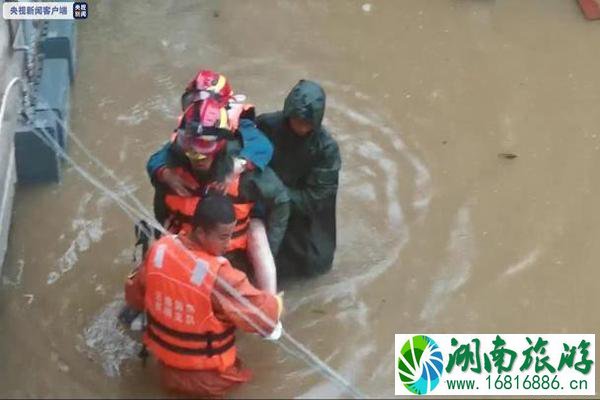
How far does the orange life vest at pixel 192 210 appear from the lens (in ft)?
13.9

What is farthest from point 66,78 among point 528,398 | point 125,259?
point 528,398

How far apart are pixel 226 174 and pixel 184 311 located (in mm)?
636

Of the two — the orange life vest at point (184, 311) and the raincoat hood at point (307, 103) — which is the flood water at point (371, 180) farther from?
the raincoat hood at point (307, 103)

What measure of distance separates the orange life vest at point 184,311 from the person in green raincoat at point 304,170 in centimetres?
89

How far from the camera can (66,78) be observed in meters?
6.26

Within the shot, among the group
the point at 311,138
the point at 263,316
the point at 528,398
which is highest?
the point at 311,138

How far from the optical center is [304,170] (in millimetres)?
4738

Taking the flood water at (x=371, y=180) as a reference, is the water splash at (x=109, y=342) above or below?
below

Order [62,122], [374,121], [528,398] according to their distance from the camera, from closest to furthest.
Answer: [528,398]
[62,122]
[374,121]

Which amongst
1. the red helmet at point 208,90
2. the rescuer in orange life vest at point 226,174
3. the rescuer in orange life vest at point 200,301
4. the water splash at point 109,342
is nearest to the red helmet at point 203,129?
the rescuer in orange life vest at point 226,174

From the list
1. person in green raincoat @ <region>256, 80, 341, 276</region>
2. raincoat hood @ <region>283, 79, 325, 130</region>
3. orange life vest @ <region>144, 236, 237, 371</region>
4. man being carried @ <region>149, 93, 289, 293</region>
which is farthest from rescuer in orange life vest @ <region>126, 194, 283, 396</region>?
person in green raincoat @ <region>256, 80, 341, 276</region>

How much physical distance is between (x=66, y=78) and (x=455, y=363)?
3117 mm

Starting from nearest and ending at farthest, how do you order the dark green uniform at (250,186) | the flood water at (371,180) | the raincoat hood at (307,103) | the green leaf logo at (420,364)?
the dark green uniform at (250,186) → the raincoat hood at (307,103) → the green leaf logo at (420,364) → the flood water at (371,180)

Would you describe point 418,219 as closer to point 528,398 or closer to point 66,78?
point 528,398
